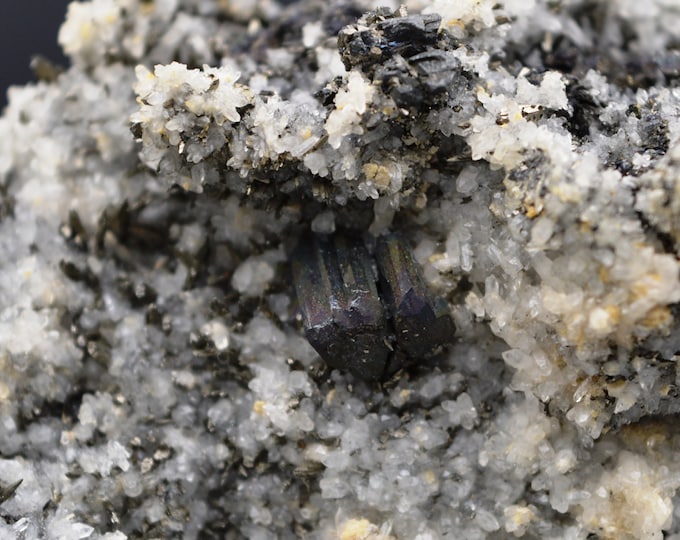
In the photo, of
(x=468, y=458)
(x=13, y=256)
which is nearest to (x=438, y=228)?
(x=468, y=458)

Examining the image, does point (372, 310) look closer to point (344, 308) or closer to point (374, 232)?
point (344, 308)

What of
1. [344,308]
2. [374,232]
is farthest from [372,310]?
[374,232]

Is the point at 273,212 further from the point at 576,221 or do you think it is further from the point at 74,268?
the point at 576,221

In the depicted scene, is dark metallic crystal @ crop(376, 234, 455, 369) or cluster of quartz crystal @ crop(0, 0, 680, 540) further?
dark metallic crystal @ crop(376, 234, 455, 369)

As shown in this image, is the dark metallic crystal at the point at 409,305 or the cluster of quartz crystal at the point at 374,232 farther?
the dark metallic crystal at the point at 409,305

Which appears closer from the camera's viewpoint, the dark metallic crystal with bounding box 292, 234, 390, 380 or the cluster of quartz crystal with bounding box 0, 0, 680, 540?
the cluster of quartz crystal with bounding box 0, 0, 680, 540
